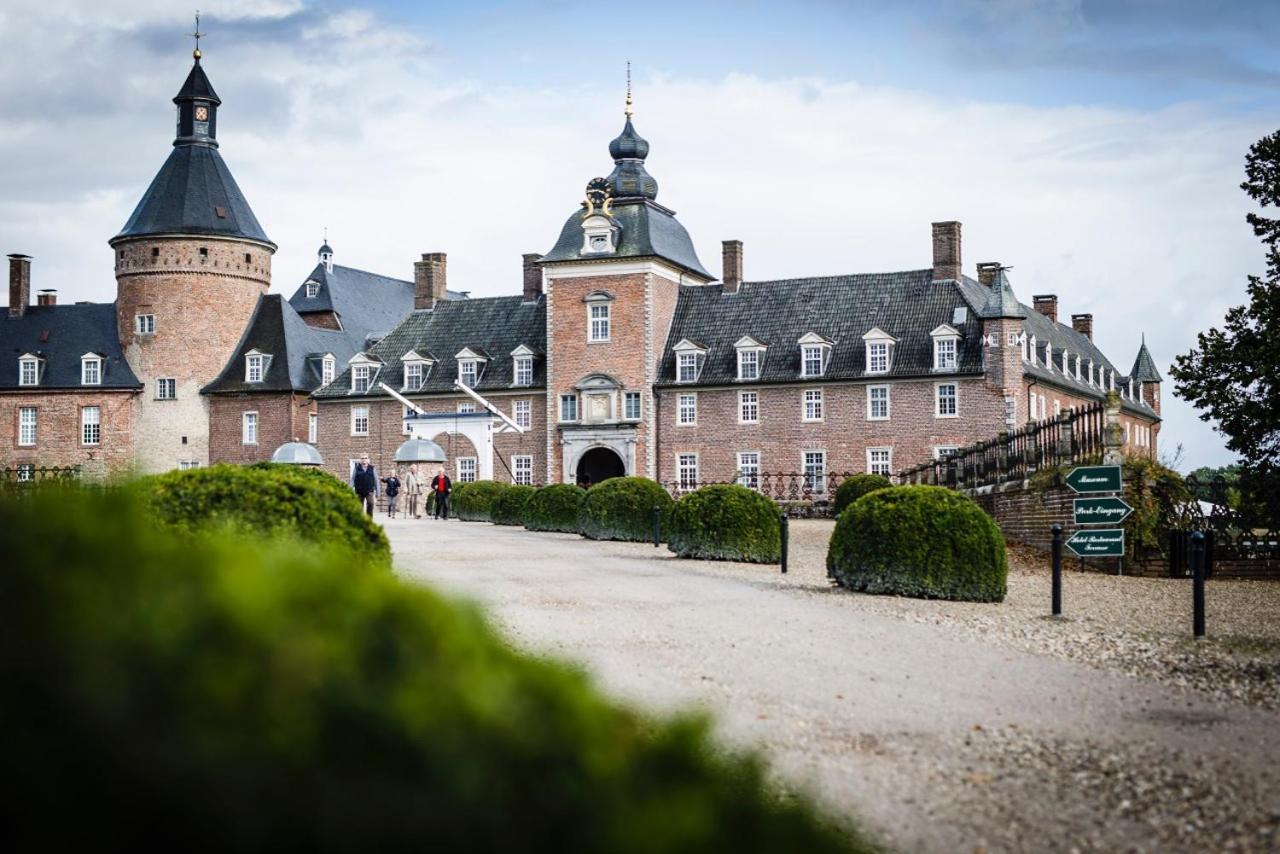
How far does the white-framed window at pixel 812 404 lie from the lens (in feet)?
172

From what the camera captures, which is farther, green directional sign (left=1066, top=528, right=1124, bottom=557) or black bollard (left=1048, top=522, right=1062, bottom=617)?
green directional sign (left=1066, top=528, right=1124, bottom=557)

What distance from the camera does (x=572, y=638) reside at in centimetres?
1095

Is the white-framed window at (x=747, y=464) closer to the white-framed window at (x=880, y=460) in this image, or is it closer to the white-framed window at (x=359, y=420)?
the white-framed window at (x=880, y=460)

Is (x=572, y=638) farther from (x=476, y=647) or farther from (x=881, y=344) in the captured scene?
(x=881, y=344)

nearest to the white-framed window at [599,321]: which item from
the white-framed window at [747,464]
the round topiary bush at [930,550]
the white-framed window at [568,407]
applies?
the white-framed window at [568,407]

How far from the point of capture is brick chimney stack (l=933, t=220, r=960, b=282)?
5269cm

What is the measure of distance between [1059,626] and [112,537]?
11.8 m

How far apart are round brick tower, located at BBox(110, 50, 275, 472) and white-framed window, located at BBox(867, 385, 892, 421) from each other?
27533mm

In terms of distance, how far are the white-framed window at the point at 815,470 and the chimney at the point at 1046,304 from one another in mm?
23750

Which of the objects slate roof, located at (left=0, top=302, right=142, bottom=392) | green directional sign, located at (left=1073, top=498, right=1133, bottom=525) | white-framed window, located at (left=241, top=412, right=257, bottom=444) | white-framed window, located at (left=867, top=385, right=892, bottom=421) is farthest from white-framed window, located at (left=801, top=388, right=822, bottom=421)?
green directional sign, located at (left=1073, top=498, right=1133, bottom=525)

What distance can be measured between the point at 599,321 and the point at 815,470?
10.0m

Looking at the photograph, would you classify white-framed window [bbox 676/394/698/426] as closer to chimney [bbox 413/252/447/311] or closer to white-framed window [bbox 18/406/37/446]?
chimney [bbox 413/252/447/311]

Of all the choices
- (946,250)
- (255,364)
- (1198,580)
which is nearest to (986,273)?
(946,250)

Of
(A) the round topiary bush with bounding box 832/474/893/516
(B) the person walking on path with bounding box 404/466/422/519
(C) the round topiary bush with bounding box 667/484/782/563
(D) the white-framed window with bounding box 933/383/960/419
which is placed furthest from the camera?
(D) the white-framed window with bounding box 933/383/960/419
